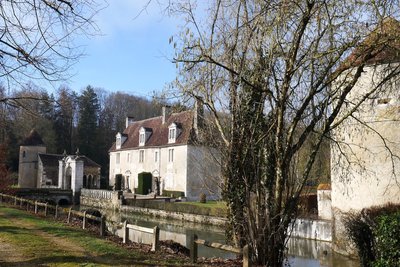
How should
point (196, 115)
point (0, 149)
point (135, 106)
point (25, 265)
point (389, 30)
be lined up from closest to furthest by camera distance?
point (389, 30) < point (25, 265) < point (196, 115) < point (0, 149) < point (135, 106)

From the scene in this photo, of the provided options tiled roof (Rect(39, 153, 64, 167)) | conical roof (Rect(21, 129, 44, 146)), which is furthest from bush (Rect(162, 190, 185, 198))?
conical roof (Rect(21, 129, 44, 146))

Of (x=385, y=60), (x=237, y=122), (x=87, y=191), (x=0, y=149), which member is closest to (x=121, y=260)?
(x=237, y=122)

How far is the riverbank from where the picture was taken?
7.88 meters

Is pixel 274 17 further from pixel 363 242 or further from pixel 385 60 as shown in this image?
pixel 363 242

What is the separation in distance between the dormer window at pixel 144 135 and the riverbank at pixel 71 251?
28.2 m

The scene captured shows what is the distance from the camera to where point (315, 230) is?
1792 centimetres

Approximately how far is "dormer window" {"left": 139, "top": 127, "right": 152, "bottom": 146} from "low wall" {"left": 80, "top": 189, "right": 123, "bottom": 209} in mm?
7014

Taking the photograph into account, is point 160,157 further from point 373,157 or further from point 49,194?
point 373,157

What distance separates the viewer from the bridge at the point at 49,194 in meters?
35.2

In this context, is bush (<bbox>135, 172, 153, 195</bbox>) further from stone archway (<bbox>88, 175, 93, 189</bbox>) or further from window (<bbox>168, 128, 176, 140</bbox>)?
stone archway (<bbox>88, 175, 93, 189</bbox>)

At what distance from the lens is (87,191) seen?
1475 inches

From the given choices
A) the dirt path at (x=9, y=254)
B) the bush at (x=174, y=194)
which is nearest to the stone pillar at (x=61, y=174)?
the bush at (x=174, y=194)

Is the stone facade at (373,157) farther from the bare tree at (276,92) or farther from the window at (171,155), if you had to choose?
the window at (171,155)

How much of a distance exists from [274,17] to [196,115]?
11.2ft
